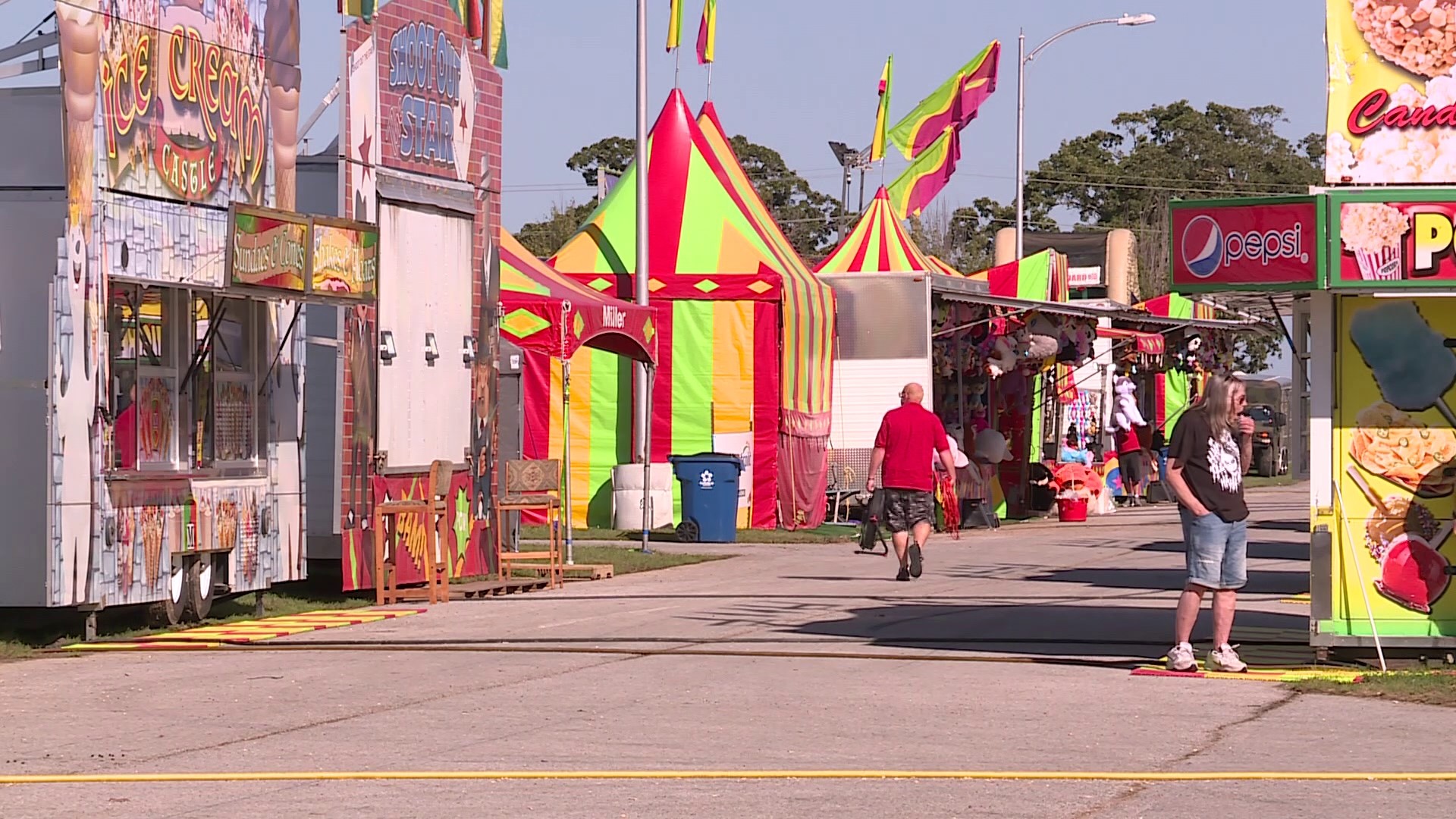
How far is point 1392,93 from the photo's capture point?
12172 mm

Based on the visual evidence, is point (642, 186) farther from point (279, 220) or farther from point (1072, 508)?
point (279, 220)

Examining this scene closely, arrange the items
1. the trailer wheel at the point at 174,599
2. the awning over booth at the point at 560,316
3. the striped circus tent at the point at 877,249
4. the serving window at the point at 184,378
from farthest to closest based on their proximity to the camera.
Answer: the striped circus tent at the point at 877,249 < the awning over booth at the point at 560,316 < the trailer wheel at the point at 174,599 < the serving window at the point at 184,378

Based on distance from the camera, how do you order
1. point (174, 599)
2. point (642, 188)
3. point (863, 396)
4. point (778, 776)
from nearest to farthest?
point (778, 776), point (174, 599), point (642, 188), point (863, 396)

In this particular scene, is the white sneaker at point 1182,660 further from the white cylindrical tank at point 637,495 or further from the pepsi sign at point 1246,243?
the white cylindrical tank at point 637,495

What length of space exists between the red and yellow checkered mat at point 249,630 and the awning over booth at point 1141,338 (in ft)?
67.3

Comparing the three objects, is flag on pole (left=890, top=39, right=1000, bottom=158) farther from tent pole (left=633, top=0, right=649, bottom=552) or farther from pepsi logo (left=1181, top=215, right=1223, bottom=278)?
pepsi logo (left=1181, top=215, right=1223, bottom=278)

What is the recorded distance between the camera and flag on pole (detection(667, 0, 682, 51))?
32188 mm

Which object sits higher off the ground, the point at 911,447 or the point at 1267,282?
the point at 1267,282

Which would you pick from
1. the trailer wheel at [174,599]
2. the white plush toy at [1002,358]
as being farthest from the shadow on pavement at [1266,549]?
the trailer wheel at [174,599]

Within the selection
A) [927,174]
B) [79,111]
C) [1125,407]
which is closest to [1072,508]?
[1125,407]

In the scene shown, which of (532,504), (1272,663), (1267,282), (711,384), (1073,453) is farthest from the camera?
(1073,453)

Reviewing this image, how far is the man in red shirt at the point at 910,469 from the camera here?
19.2 metres

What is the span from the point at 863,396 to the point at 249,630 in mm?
16728

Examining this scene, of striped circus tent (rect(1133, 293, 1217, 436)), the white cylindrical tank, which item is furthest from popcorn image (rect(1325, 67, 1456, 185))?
striped circus tent (rect(1133, 293, 1217, 436))
